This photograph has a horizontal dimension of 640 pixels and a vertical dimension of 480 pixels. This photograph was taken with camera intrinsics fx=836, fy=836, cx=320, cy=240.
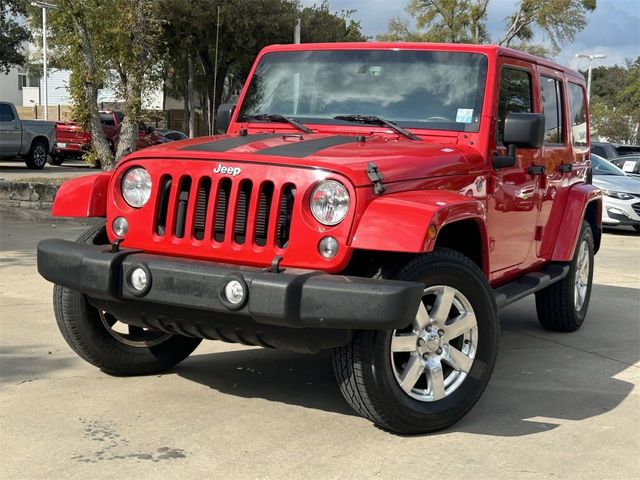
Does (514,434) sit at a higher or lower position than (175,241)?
lower

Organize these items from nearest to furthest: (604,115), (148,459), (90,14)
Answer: (148,459) < (90,14) < (604,115)

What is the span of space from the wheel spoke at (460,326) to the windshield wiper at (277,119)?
5.13 feet

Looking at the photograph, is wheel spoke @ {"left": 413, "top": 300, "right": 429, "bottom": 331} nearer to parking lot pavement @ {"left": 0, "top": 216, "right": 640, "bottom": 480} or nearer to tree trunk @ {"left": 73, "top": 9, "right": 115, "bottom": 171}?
parking lot pavement @ {"left": 0, "top": 216, "right": 640, "bottom": 480}

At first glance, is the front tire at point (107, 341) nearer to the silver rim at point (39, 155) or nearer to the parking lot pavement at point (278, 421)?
the parking lot pavement at point (278, 421)

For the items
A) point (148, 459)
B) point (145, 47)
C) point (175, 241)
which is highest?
point (145, 47)

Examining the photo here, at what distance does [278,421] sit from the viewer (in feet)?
13.7

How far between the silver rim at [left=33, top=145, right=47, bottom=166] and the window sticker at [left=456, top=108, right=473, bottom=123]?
59.0 feet

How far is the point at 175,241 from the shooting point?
160 inches

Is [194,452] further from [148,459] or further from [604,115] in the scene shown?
[604,115]

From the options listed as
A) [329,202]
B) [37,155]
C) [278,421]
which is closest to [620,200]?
[278,421]

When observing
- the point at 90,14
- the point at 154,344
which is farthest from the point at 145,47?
the point at 154,344

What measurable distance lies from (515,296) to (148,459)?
2467 mm

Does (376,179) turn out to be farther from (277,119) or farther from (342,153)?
(277,119)

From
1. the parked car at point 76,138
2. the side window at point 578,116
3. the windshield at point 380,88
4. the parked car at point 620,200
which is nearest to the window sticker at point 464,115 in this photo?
the windshield at point 380,88
